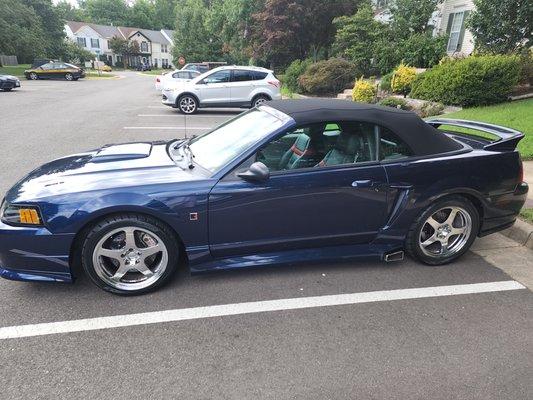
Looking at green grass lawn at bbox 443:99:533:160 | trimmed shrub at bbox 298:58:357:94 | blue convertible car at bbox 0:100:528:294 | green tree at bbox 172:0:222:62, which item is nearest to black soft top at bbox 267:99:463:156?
blue convertible car at bbox 0:100:528:294

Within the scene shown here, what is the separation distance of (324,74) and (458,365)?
54.0ft

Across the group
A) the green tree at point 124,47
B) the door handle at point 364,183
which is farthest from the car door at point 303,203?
the green tree at point 124,47

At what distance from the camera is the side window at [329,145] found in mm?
3376

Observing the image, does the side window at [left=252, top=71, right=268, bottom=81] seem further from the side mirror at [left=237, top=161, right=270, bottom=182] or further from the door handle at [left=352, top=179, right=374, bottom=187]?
the side mirror at [left=237, top=161, right=270, bottom=182]

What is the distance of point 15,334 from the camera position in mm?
2691

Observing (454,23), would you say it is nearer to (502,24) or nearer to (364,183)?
(502,24)

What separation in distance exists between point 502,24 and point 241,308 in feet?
40.9

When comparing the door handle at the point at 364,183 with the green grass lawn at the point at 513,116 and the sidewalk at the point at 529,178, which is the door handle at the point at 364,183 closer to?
the sidewalk at the point at 529,178

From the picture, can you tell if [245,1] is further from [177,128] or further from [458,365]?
[458,365]

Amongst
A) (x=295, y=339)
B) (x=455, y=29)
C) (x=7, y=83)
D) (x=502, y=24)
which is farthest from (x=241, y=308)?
(x=7, y=83)

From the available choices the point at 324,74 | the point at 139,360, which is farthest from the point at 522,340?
the point at 324,74

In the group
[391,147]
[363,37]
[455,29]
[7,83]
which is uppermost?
[455,29]

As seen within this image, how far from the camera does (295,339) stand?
2.72 m

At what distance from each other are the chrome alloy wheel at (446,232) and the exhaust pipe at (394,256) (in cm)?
24
